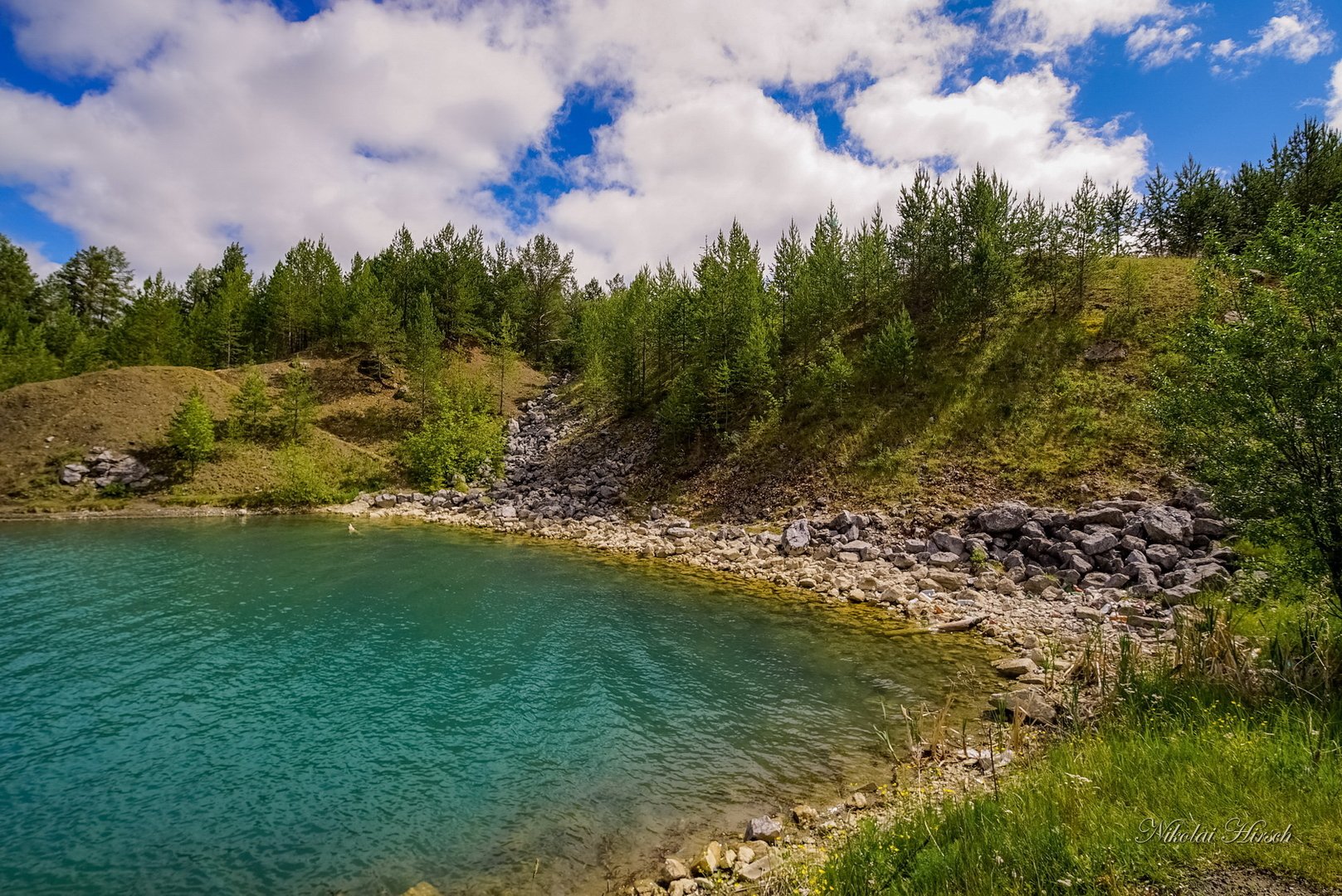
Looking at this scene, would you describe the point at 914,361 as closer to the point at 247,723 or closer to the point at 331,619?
the point at 331,619

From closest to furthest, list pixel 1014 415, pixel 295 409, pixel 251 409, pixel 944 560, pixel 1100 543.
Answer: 1. pixel 1100 543
2. pixel 944 560
3. pixel 1014 415
4. pixel 251 409
5. pixel 295 409

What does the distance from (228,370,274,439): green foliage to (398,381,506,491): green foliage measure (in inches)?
585

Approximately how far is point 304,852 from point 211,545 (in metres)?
36.4

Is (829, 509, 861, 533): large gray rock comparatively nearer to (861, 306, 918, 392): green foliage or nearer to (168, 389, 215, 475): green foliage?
(861, 306, 918, 392): green foliage

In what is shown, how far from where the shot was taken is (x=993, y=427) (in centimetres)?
4172

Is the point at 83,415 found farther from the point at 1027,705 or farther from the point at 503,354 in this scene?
the point at 1027,705

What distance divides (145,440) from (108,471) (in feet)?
16.3

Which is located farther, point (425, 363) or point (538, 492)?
point (425, 363)

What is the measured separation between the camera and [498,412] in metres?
79.8

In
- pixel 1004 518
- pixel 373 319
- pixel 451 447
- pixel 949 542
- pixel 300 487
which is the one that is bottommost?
pixel 949 542

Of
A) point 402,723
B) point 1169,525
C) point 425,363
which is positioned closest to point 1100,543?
point 1169,525

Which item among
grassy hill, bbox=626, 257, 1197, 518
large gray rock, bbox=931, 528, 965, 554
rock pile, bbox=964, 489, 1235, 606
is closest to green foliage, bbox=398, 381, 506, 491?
grassy hill, bbox=626, 257, 1197, 518

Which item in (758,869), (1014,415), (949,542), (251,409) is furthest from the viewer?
(251,409)

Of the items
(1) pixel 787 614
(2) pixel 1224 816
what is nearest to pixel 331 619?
(1) pixel 787 614
